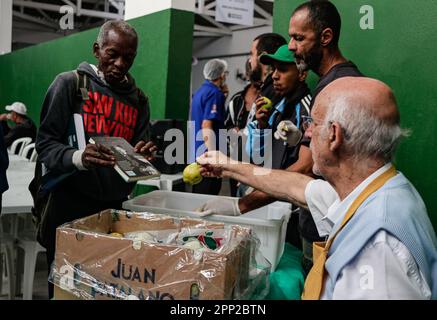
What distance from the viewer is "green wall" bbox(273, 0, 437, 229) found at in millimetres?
1942

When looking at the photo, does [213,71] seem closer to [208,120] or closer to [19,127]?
[208,120]

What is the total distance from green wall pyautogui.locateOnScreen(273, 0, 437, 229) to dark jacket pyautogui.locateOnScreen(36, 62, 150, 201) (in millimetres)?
1232

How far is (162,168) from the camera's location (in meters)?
3.77

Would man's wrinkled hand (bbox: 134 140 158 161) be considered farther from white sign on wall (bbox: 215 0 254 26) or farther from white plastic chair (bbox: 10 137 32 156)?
white plastic chair (bbox: 10 137 32 156)

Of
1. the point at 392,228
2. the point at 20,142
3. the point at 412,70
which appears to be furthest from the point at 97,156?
the point at 20,142

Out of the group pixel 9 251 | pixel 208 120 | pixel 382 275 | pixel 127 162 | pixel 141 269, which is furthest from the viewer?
pixel 208 120

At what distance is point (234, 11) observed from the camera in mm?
5375

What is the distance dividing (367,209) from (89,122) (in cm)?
127

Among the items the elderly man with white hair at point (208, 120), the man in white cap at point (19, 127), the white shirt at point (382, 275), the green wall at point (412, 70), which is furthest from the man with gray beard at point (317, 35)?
the man in white cap at point (19, 127)

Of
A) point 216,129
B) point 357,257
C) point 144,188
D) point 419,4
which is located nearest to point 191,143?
point 216,129

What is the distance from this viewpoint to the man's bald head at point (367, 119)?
1.06 meters

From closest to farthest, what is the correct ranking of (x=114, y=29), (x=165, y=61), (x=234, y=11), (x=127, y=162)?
1. (x=127, y=162)
2. (x=114, y=29)
3. (x=165, y=61)
4. (x=234, y=11)

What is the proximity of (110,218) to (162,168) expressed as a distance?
2.26m
